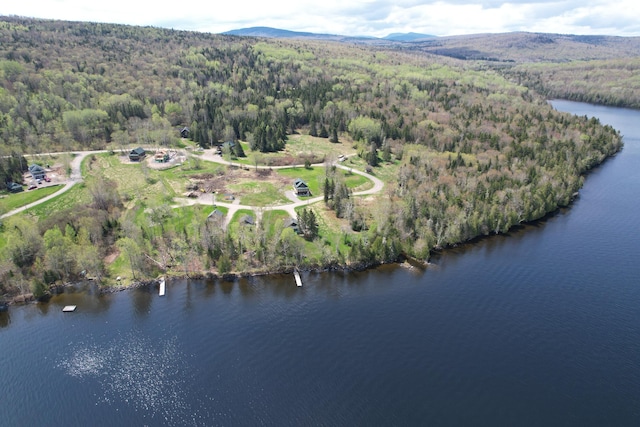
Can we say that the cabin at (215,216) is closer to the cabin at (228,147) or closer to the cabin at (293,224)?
the cabin at (293,224)

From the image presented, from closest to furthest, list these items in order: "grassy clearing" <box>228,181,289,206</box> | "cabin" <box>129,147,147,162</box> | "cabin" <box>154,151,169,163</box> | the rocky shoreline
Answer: the rocky shoreline → "grassy clearing" <box>228,181,289,206</box> → "cabin" <box>154,151,169,163</box> → "cabin" <box>129,147,147,162</box>

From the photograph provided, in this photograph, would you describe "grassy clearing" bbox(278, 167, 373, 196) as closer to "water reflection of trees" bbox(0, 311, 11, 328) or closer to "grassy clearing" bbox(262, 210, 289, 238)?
"grassy clearing" bbox(262, 210, 289, 238)

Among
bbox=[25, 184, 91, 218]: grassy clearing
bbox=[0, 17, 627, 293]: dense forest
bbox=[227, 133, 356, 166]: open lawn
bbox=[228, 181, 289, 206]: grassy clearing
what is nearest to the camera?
bbox=[0, 17, 627, 293]: dense forest

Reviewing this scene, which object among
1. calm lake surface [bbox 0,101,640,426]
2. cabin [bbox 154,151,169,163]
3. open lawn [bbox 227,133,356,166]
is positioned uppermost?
cabin [bbox 154,151,169,163]

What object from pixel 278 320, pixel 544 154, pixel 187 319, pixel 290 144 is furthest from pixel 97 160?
pixel 544 154

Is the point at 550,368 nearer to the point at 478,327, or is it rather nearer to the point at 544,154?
the point at 478,327

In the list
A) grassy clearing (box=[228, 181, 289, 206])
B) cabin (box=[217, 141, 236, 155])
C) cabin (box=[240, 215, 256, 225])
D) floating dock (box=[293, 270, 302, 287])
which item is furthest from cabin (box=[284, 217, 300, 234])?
cabin (box=[217, 141, 236, 155])

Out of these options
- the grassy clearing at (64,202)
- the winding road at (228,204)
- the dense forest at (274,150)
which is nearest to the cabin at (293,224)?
the dense forest at (274,150)

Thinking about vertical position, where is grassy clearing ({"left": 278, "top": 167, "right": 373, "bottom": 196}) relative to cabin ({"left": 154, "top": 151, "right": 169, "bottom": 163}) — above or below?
below

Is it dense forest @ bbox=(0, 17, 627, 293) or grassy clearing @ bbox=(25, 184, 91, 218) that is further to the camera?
grassy clearing @ bbox=(25, 184, 91, 218)
